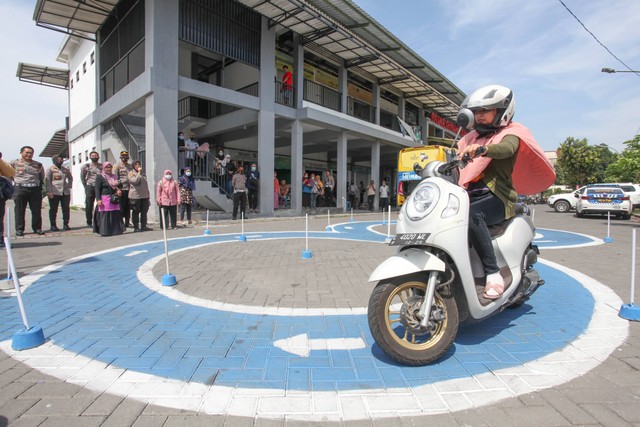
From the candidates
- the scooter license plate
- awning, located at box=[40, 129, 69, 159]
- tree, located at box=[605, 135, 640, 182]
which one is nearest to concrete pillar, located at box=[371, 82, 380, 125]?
tree, located at box=[605, 135, 640, 182]

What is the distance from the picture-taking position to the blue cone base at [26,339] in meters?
2.72

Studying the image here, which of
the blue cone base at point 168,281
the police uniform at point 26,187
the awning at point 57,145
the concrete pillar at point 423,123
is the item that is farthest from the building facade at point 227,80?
the blue cone base at point 168,281

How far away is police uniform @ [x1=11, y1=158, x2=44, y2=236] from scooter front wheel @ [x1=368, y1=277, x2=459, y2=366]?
974cm

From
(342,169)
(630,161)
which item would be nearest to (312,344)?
(630,161)

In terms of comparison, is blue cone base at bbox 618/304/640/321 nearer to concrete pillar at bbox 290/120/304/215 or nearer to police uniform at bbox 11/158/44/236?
police uniform at bbox 11/158/44/236

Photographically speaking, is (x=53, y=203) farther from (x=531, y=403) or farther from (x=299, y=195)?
(x=531, y=403)

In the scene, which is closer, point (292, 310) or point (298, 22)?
point (292, 310)

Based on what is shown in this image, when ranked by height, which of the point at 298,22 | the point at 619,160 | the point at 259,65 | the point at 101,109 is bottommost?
the point at 619,160

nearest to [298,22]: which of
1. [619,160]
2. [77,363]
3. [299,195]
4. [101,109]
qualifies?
[299,195]

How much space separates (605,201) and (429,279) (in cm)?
2002

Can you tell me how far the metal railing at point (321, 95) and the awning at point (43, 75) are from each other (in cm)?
1746

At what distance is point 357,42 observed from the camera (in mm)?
17031

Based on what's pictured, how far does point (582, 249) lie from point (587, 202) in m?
12.6

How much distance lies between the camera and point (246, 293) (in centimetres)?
421
